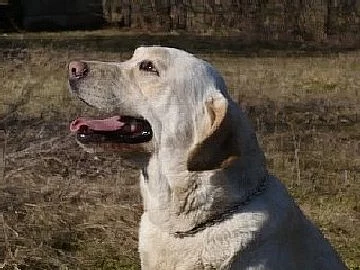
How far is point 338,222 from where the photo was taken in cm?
631

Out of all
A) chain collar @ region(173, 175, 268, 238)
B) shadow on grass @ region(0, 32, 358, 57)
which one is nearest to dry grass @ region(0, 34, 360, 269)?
chain collar @ region(173, 175, 268, 238)

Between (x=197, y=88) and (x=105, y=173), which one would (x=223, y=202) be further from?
(x=105, y=173)

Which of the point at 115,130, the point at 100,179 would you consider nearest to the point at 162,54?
the point at 115,130

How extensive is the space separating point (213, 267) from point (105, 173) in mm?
2544

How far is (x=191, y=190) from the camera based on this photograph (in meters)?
3.79

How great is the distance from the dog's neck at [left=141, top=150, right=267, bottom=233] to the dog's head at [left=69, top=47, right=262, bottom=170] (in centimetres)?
5

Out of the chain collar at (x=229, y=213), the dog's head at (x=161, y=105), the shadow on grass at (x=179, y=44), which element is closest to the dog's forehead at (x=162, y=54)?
the dog's head at (x=161, y=105)

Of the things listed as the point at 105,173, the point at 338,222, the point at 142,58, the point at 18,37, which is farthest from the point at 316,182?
the point at 18,37

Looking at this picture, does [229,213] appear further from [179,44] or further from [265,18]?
[265,18]

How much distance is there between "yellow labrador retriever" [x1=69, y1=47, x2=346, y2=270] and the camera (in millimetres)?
3734

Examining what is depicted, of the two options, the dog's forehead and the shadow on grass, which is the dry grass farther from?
the shadow on grass

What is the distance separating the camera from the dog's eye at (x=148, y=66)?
3963 mm

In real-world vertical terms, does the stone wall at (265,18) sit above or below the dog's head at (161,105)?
below

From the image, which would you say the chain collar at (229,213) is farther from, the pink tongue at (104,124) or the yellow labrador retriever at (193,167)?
the pink tongue at (104,124)
